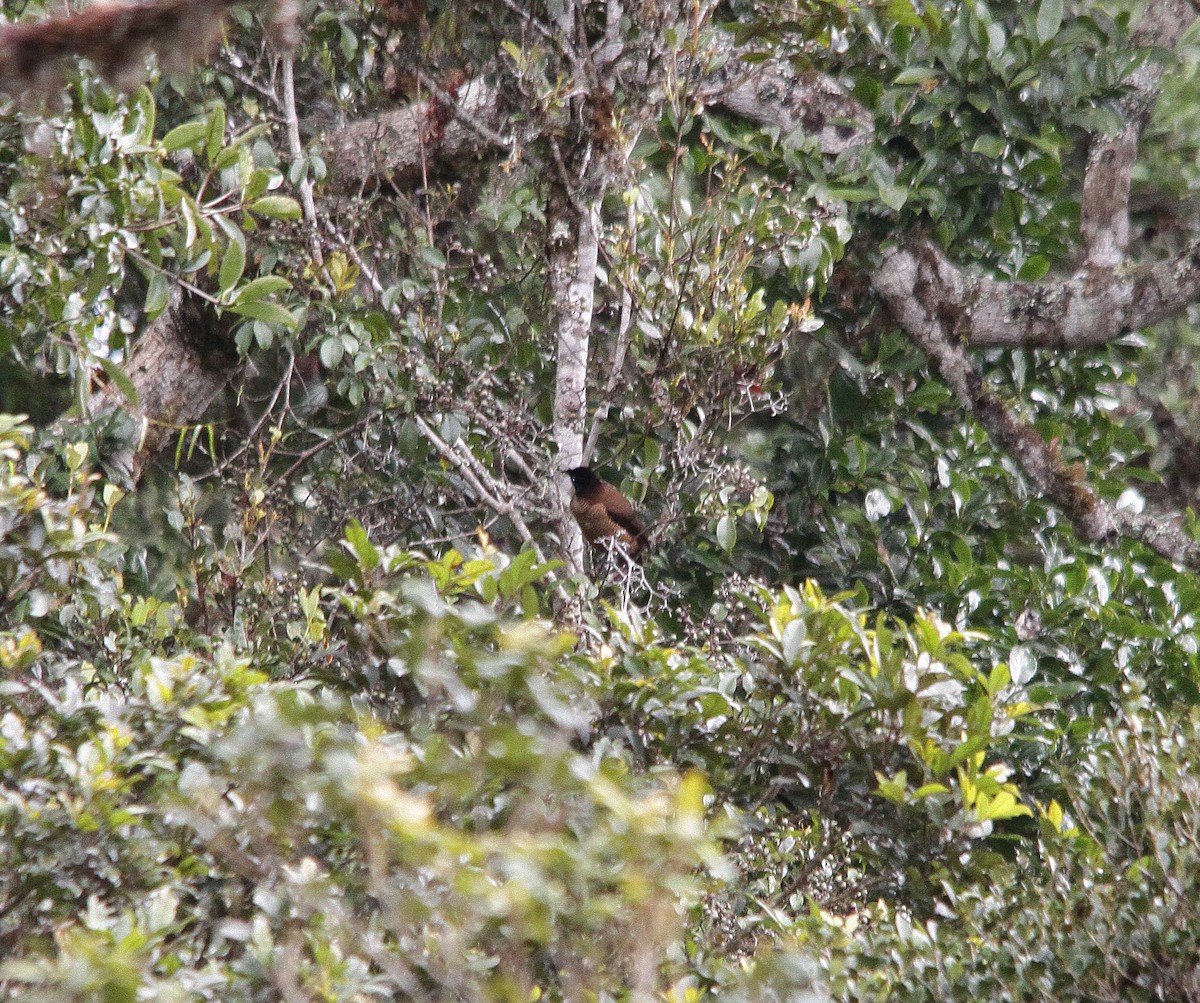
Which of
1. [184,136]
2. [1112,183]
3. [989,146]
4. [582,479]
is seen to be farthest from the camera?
[1112,183]

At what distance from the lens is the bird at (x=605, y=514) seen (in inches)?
145

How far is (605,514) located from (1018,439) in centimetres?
141

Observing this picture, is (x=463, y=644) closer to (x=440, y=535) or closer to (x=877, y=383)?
(x=440, y=535)

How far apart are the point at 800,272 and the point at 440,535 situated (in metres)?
1.23

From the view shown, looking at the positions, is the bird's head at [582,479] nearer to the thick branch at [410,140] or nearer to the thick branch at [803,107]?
the thick branch at [410,140]

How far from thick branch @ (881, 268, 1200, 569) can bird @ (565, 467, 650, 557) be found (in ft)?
3.60

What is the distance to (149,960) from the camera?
1.48 meters

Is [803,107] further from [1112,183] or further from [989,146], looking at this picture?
[1112,183]

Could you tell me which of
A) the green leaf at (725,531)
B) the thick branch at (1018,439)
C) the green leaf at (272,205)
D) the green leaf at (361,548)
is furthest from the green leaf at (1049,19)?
the green leaf at (361,548)

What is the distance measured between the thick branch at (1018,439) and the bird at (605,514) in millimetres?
1096

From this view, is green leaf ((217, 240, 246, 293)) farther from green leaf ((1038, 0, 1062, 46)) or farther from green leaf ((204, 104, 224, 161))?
green leaf ((1038, 0, 1062, 46))

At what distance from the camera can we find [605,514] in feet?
12.6

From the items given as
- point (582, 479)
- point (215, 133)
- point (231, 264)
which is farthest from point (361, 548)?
point (582, 479)

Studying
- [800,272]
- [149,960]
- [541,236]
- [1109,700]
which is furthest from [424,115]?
[149,960]
